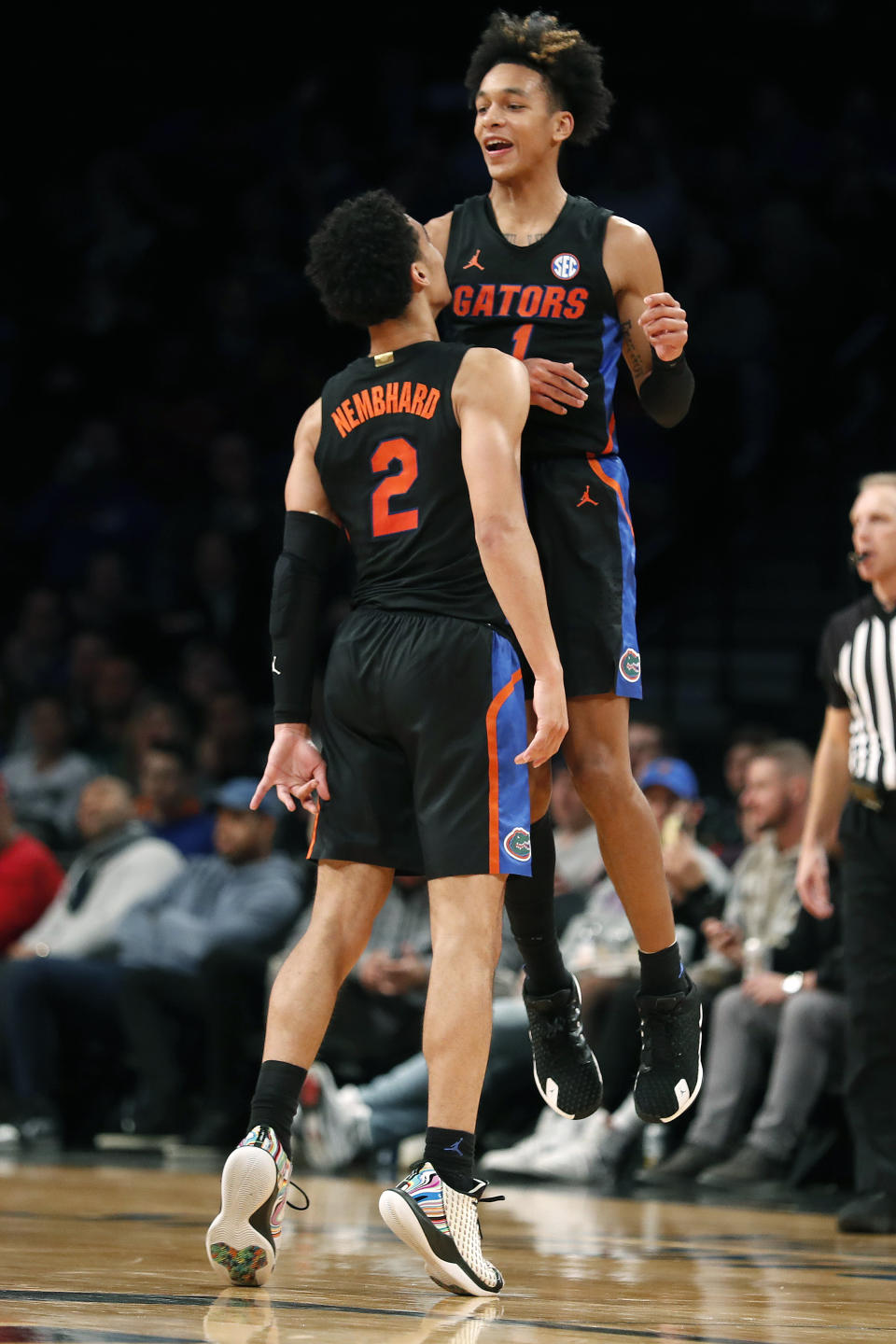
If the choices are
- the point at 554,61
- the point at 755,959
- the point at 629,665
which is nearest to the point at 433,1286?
Answer: the point at 629,665

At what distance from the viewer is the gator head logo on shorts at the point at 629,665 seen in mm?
3887

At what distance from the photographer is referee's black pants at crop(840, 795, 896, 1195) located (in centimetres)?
529

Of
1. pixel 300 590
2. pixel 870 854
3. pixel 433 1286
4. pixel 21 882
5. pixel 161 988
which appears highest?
pixel 300 590

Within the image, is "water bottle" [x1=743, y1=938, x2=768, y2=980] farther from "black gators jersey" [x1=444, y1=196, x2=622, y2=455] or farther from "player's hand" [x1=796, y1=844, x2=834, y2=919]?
"black gators jersey" [x1=444, y1=196, x2=622, y2=455]

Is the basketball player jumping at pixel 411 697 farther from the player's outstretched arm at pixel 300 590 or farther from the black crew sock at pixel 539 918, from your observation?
the black crew sock at pixel 539 918

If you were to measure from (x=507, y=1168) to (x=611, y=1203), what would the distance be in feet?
2.70

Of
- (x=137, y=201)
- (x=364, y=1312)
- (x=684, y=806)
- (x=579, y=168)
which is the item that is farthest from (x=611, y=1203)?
(x=137, y=201)

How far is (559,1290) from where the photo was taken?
11.3 feet

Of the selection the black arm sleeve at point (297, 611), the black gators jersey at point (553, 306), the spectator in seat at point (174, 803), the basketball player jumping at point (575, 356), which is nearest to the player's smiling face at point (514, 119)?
the basketball player jumping at point (575, 356)

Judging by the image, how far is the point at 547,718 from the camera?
135 inches

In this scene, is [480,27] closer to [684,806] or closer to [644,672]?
[644,672]

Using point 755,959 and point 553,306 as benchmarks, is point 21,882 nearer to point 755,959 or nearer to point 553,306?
point 755,959

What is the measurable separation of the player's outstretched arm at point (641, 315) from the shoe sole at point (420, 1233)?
168cm

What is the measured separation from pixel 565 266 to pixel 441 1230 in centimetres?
194
